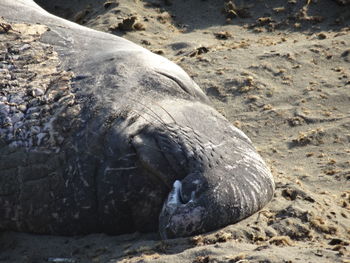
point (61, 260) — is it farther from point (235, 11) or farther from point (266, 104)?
point (235, 11)

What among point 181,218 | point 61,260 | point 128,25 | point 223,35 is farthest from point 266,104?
point 61,260

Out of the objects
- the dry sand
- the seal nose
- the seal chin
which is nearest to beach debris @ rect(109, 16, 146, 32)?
the dry sand

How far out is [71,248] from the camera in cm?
362

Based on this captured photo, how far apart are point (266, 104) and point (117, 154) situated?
213cm

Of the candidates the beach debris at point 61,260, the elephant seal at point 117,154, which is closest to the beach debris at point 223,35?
the elephant seal at point 117,154

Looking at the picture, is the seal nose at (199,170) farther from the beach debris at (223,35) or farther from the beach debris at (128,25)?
the beach debris at (128,25)

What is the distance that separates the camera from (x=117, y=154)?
364 cm

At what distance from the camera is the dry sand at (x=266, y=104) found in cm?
339

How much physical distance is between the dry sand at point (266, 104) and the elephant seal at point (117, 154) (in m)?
0.10

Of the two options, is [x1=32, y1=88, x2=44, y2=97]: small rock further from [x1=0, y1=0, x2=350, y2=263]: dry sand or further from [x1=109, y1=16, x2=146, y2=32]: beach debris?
[x1=109, y1=16, x2=146, y2=32]: beach debris

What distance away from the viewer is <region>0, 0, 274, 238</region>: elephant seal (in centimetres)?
354

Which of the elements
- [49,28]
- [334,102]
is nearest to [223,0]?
[334,102]

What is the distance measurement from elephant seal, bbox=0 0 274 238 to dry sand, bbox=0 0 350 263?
97mm

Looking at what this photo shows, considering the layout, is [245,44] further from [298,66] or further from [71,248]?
[71,248]
